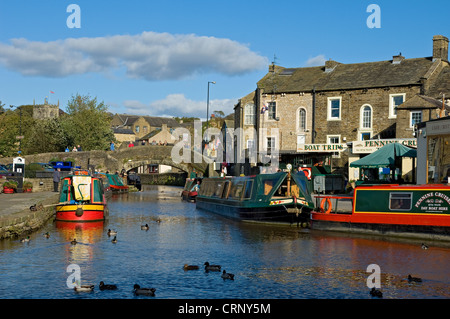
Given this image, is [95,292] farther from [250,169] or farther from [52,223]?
[250,169]

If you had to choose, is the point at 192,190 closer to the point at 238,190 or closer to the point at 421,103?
the point at 238,190

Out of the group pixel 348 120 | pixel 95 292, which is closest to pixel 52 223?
pixel 95 292

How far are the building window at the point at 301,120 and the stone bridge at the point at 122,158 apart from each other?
17.2 metres

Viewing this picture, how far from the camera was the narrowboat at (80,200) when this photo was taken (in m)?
23.4

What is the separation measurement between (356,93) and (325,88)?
8.25ft

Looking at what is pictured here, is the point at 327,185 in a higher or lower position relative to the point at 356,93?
lower

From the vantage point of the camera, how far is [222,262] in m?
15.9

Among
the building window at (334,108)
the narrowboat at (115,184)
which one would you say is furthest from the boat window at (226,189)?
the narrowboat at (115,184)

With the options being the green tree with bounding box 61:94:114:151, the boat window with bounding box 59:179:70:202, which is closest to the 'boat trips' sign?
the boat window with bounding box 59:179:70:202

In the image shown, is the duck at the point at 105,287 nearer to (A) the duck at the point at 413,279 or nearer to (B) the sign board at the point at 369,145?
(A) the duck at the point at 413,279

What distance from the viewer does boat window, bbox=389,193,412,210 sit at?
65.1ft

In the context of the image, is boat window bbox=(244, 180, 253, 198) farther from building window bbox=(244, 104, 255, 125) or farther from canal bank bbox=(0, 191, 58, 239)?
building window bbox=(244, 104, 255, 125)

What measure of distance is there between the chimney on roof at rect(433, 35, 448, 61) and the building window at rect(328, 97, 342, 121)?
7.68 metres
